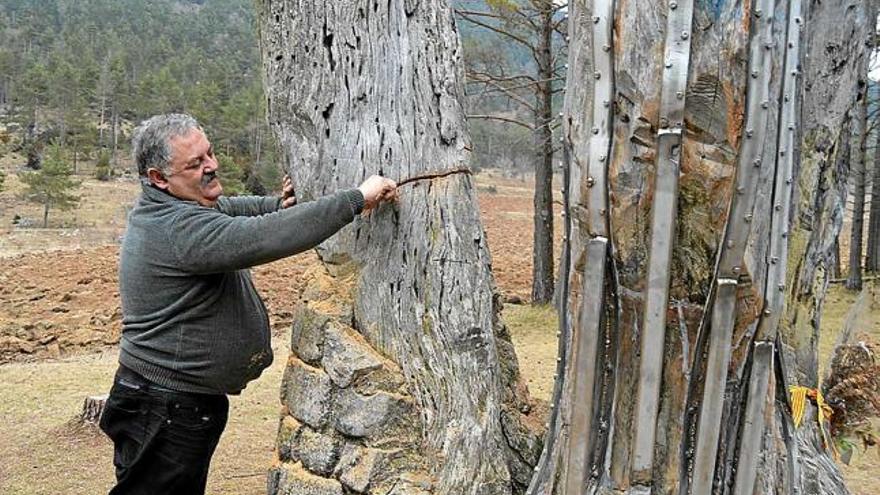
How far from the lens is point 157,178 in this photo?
3.04 m

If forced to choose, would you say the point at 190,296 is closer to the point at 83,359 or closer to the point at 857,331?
the point at 857,331

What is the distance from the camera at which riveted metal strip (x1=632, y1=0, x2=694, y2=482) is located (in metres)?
2.09

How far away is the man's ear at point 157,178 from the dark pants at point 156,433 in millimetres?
694

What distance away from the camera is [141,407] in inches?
122

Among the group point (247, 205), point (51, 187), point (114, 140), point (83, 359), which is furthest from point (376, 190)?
point (114, 140)

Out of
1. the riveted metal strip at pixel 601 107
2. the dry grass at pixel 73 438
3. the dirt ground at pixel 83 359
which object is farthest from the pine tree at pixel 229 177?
the riveted metal strip at pixel 601 107

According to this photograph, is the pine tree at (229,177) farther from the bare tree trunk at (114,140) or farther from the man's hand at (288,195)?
the man's hand at (288,195)

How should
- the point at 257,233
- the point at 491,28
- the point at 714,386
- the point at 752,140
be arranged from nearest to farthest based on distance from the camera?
the point at 752,140, the point at 714,386, the point at 257,233, the point at 491,28

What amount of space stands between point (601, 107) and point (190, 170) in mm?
1534

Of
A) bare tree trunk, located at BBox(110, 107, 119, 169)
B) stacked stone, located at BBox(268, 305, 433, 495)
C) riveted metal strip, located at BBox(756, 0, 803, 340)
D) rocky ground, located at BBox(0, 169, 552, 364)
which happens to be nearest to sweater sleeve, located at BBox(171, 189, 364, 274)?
stacked stone, located at BBox(268, 305, 433, 495)

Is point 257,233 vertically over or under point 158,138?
under

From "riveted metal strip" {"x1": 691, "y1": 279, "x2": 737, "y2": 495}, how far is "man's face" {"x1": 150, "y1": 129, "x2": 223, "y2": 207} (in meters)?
1.81

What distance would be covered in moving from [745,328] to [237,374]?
71.1 inches

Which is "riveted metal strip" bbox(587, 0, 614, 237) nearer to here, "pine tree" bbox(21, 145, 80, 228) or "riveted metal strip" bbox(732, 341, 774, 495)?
"riveted metal strip" bbox(732, 341, 774, 495)
